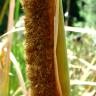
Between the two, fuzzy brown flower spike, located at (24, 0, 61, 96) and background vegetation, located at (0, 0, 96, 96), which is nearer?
fuzzy brown flower spike, located at (24, 0, 61, 96)

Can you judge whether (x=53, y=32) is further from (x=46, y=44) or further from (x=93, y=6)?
(x=93, y=6)

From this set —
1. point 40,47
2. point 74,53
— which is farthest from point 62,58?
point 74,53

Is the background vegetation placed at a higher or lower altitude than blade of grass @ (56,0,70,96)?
lower

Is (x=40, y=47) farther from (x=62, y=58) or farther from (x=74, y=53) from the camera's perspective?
(x=74, y=53)

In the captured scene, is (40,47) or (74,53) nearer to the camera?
(40,47)

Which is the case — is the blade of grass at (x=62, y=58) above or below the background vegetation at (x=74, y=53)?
above

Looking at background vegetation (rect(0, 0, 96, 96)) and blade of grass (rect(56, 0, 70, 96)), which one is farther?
background vegetation (rect(0, 0, 96, 96))

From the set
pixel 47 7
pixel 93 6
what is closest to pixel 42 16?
pixel 47 7

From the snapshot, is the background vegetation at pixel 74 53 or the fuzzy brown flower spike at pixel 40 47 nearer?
the fuzzy brown flower spike at pixel 40 47
